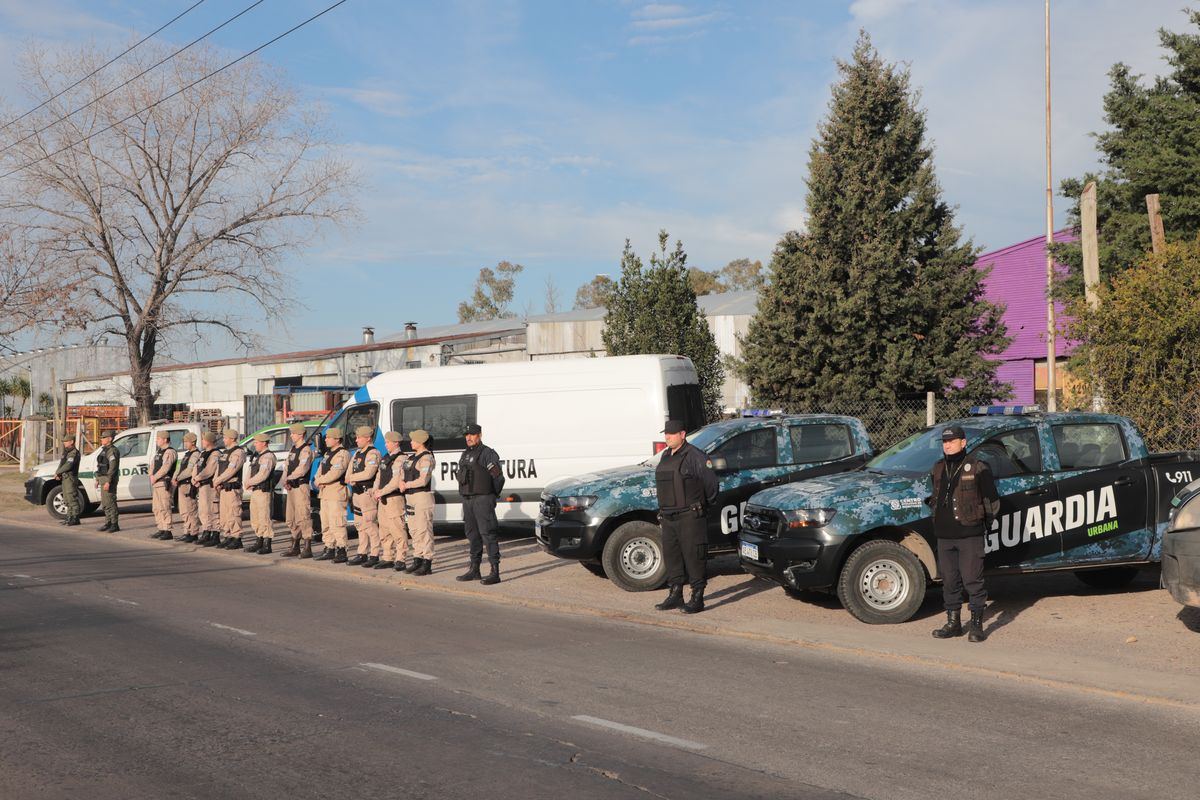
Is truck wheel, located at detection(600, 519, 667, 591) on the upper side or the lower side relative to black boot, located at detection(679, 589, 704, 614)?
upper

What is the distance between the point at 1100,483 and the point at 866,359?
9902 mm

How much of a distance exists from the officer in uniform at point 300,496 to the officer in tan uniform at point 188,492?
3.06 metres

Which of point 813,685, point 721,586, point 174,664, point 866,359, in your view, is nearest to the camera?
point 813,685

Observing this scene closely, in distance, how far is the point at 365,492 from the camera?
15023 millimetres

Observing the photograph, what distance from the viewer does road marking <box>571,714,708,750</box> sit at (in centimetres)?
638

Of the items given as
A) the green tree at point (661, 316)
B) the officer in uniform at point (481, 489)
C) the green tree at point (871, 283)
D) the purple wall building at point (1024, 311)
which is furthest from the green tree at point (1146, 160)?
the officer in uniform at point (481, 489)

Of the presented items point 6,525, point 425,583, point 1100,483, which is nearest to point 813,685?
point 1100,483

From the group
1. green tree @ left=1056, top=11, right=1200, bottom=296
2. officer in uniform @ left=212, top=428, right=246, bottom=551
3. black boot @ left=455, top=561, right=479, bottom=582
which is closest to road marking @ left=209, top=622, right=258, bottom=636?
black boot @ left=455, top=561, right=479, bottom=582

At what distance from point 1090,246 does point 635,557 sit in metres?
8.61

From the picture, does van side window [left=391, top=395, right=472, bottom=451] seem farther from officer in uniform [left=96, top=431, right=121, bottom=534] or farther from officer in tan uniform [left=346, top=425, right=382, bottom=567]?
officer in uniform [left=96, top=431, right=121, bottom=534]

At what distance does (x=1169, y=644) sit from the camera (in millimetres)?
9320

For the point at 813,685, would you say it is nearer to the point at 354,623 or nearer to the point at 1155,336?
the point at 354,623

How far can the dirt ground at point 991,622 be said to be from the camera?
844 centimetres

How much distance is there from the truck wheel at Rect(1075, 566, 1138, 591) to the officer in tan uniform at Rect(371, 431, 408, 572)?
305 inches
